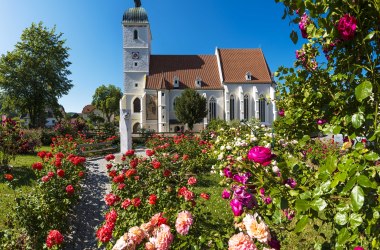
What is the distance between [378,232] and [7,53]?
33.5m

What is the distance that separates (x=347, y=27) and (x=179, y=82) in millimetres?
35495

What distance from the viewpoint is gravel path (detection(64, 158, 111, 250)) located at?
4.34 meters

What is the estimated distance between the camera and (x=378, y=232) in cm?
129

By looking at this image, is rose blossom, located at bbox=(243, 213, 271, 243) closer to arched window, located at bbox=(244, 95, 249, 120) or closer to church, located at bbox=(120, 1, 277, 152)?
church, located at bbox=(120, 1, 277, 152)

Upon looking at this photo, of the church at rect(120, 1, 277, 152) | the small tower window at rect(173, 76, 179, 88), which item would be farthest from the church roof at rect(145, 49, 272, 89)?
the small tower window at rect(173, 76, 179, 88)

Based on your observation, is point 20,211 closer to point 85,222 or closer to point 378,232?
point 85,222

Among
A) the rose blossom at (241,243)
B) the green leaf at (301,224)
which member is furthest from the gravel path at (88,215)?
the green leaf at (301,224)

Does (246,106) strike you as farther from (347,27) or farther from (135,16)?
(347,27)

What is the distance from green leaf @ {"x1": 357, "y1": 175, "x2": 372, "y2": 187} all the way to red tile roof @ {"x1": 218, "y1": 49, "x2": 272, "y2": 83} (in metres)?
36.1

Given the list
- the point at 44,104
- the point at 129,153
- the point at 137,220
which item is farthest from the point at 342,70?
the point at 44,104

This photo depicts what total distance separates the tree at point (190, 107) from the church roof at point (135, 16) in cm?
1351

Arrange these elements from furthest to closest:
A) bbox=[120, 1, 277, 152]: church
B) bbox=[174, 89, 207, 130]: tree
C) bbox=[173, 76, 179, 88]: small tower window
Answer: bbox=[173, 76, 179, 88]: small tower window < bbox=[120, 1, 277, 152]: church < bbox=[174, 89, 207, 130]: tree

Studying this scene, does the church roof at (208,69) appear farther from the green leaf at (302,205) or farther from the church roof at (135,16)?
the green leaf at (302,205)

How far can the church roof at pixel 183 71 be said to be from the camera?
35906 millimetres
